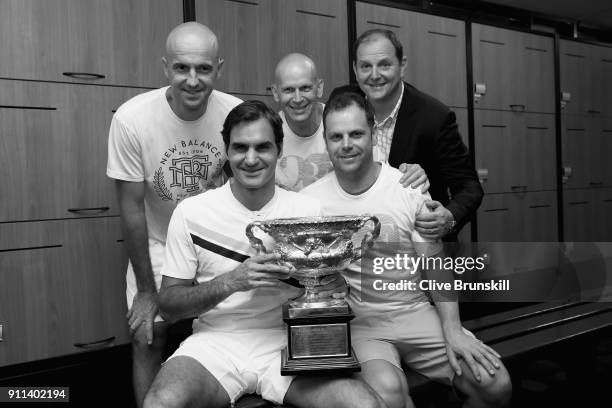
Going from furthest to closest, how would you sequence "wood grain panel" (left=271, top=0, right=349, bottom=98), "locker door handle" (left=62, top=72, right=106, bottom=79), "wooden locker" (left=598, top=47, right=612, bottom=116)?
"wooden locker" (left=598, top=47, right=612, bottom=116), "wood grain panel" (left=271, top=0, right=349, bottom=98), "locker door handle" (left=62, top=72, right=106, bottom=79)

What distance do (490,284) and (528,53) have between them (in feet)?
6.09

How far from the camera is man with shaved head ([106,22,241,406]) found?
1.90 meters

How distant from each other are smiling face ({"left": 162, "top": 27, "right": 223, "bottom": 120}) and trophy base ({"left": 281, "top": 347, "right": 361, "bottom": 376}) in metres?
0.95

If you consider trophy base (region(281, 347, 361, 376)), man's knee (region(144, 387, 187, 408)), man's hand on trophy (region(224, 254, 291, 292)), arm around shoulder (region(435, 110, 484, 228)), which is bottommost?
man's knee (region(144, 387, 187, 408))

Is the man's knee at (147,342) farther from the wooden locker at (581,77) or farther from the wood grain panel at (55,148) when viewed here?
the wooden locker at (581,77)

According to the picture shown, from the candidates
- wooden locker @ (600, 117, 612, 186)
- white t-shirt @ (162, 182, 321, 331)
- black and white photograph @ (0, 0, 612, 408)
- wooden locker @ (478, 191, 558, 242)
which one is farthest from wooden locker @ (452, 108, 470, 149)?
white t-shirt @ (162, 182, 321, 331)

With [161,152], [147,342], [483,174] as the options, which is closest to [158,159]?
[161,152]

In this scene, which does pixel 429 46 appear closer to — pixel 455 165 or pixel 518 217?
pixel 518 217

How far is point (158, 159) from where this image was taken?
198cm

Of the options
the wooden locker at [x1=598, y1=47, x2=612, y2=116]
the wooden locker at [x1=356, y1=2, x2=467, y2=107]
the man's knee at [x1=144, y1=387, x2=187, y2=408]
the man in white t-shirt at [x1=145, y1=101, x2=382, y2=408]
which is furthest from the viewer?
the wooden locker at [x1=598, y1=47, x2=612, y2=116]

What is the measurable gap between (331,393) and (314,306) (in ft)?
0.70

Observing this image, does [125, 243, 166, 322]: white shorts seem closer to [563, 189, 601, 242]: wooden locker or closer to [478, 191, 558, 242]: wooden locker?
[478, 191, 558, 242]: wooden locker

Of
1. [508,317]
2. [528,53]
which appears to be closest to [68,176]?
[508,317]

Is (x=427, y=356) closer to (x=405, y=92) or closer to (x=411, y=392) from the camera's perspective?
(x=411, y=392)
